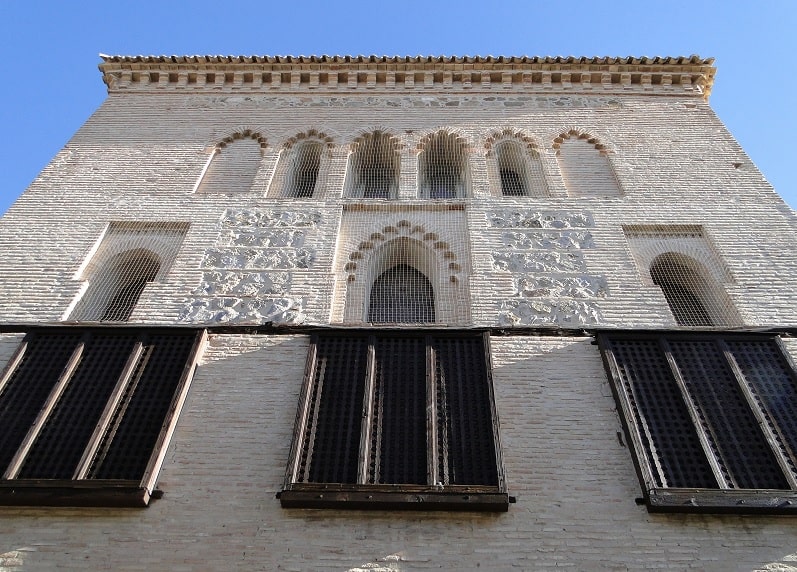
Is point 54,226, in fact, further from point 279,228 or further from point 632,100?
point 632,100

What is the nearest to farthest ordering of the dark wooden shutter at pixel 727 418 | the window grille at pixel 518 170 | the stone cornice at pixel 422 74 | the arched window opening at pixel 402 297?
the dark wooden shutter at pixel 727 418 < the arched window opening at pixel 402 297 < the window grille at pixel 518 170 < the stone cornice at pixel 422 74

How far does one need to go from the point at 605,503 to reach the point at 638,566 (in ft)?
1.35

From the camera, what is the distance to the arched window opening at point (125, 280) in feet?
19.5

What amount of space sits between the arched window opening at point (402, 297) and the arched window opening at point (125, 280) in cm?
208

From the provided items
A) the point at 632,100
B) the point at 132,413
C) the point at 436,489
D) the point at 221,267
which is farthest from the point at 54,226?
the point at 632,100

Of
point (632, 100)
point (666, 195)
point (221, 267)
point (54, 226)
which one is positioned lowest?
point (221, 267)

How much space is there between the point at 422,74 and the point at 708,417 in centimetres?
596

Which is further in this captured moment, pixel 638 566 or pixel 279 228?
pixel 279 228

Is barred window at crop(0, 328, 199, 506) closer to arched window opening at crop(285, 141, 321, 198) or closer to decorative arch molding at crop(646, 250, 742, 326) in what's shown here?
arched window opening at crop(285, 141, 321, 198)

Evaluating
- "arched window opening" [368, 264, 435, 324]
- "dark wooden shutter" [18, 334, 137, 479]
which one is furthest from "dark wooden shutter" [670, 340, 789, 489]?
"dark wooden shutter" [18, 334, 137, 479]

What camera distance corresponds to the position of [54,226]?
254 inches

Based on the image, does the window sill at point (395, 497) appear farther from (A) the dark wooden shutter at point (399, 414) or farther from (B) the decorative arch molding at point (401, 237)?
(B) the decorative arch molding at point (401, 237)

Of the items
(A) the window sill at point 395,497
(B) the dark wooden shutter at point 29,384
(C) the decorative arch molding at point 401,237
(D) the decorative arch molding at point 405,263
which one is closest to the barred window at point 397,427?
(A) the window sill at point 395,497

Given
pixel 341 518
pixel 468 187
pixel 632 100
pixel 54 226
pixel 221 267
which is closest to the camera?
pixel 341 518
